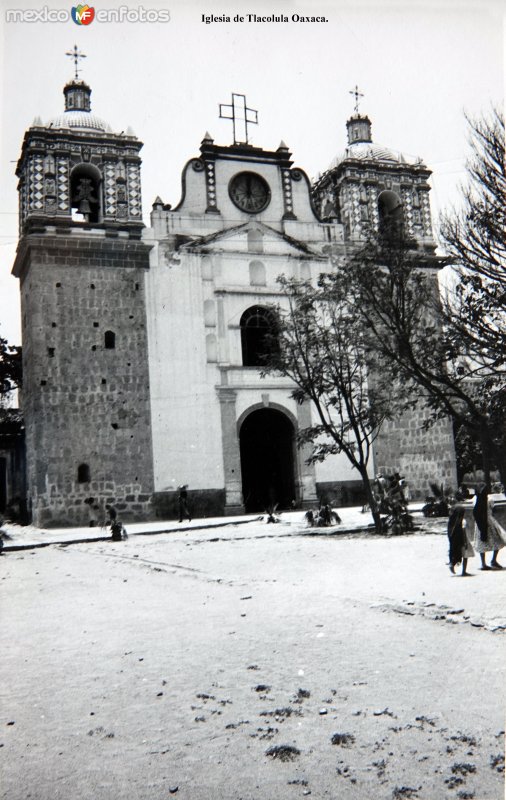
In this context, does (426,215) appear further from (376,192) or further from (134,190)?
(134,190)

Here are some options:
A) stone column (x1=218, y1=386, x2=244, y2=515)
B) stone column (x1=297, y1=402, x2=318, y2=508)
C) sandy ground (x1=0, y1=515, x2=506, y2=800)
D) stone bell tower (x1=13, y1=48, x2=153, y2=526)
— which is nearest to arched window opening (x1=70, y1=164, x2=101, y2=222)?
stone bell tower (x1=13, y1=48, x2=153, y2=526)

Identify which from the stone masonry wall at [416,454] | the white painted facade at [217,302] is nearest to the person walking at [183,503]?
the white painted facade at [217,302]

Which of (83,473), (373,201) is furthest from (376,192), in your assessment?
(83,473)

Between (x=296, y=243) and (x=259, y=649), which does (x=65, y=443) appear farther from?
(x=259, y=649)

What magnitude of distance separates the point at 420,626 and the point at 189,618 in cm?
212

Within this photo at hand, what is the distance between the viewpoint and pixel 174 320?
20688 millimetres

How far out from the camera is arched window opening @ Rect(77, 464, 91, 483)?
19.0 m

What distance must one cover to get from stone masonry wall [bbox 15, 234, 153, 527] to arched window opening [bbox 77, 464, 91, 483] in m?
Result: 0.02

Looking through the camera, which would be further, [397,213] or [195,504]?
[397,213]

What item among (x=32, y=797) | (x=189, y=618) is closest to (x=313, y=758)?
(x=32, y=797)

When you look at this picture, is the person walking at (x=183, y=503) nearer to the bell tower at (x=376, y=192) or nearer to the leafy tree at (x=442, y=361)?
the leafy tree at (x=442, y=361)

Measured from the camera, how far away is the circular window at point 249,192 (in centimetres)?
2175

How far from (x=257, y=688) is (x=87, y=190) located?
17.1 meters

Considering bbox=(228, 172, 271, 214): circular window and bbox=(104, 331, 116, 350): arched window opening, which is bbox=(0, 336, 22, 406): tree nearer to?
bbox=(104, 331, 116, 350): arched window opening
